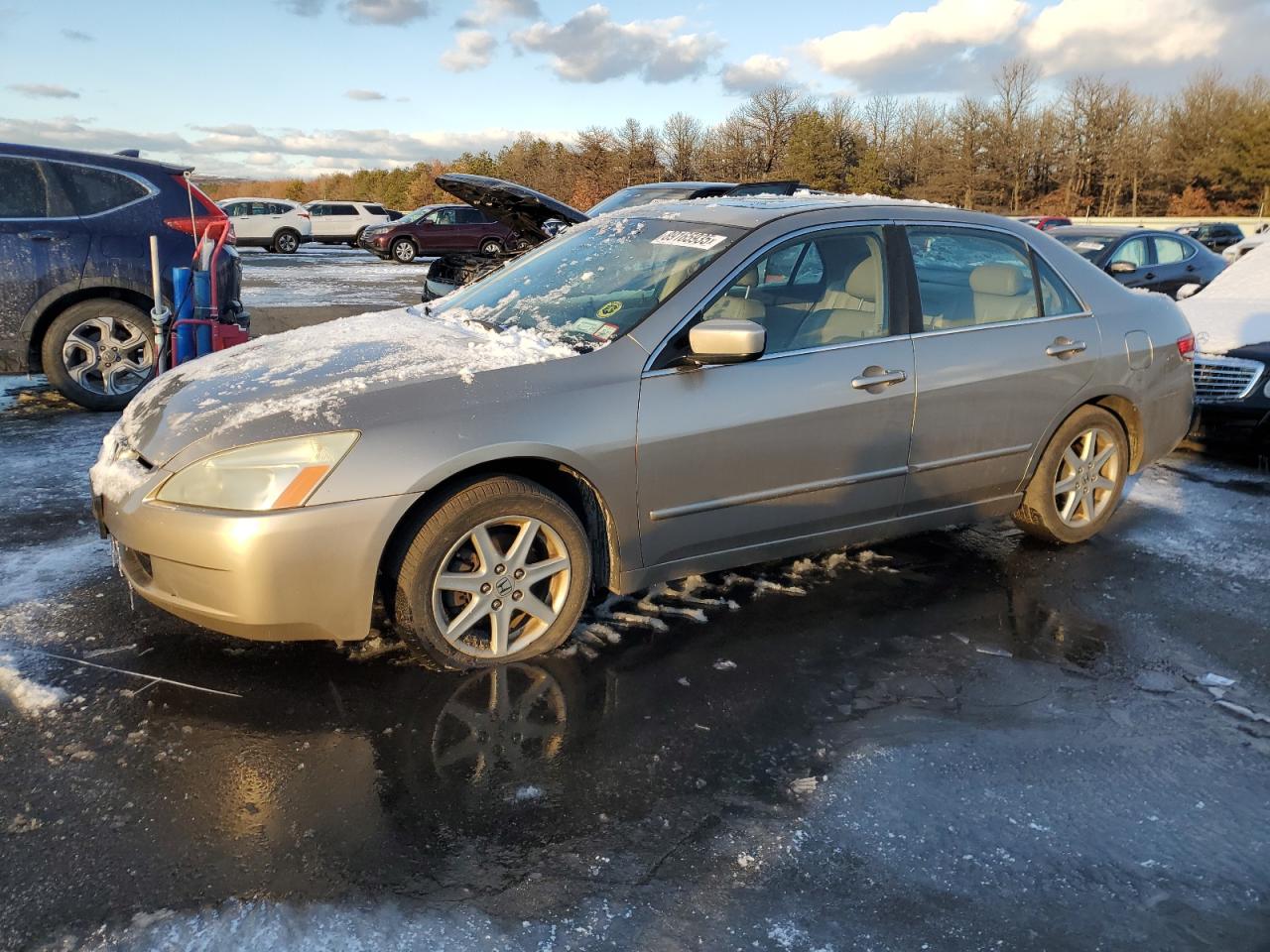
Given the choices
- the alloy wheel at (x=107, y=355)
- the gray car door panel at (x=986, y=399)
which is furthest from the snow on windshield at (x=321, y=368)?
the alloy wheel at (x=107, y=355)

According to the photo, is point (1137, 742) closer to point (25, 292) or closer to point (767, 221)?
point (767, 221)

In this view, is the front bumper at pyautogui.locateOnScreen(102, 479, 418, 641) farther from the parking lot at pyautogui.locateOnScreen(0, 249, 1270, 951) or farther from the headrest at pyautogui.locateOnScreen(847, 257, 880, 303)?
the headrest at pyautogui.locateOnScreen(847, 257, 880, 303)

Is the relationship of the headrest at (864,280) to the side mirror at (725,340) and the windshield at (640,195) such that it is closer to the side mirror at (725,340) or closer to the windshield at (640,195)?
the side mirror at (725,340)

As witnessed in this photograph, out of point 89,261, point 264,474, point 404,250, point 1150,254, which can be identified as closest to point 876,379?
point 264,474

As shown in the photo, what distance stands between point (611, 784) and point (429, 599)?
2.96ft

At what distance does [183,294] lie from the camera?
6664mm

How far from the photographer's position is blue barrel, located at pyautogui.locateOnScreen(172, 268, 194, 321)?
6.60 m

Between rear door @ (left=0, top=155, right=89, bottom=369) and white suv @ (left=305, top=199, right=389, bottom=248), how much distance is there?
97.2 ft

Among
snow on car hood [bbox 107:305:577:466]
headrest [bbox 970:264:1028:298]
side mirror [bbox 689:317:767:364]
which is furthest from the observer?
headrest [bbox 970:264:1028:298]

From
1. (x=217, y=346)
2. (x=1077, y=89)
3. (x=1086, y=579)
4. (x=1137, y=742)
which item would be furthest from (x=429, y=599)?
(x=1077, y=89)

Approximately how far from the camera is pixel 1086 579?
459 cm

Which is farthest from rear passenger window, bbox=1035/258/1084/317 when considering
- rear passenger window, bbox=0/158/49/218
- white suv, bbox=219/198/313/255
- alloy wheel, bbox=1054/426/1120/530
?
white suv, bbox=219/198/313/255

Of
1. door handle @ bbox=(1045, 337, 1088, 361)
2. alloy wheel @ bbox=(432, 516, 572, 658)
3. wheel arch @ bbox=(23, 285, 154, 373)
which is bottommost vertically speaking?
alloy wheel @ bbox=(432, 516, 572, 658)

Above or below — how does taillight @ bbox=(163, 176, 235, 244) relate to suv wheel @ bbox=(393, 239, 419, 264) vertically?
above
